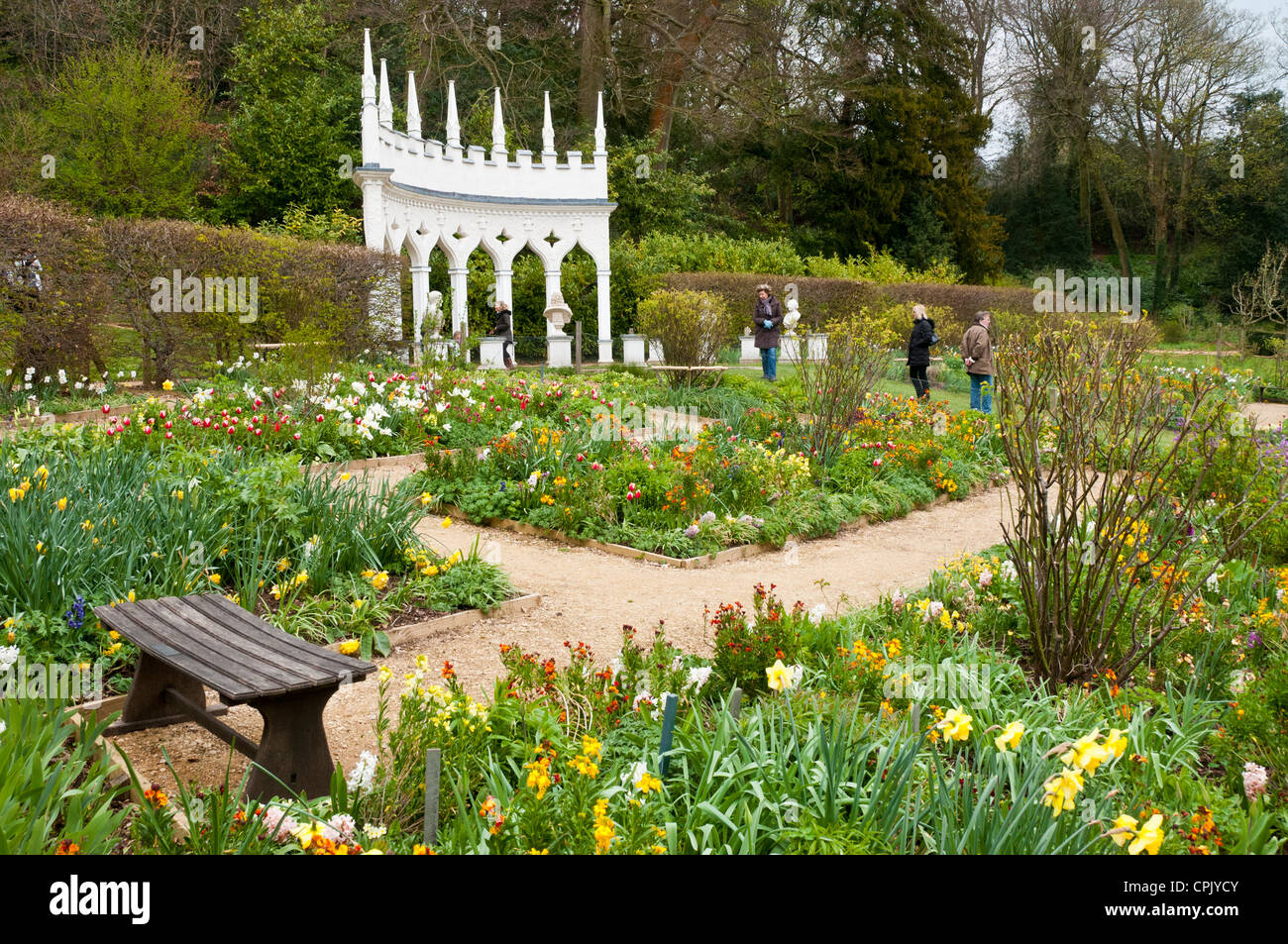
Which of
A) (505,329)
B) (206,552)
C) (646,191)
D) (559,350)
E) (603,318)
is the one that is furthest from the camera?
(646,191)

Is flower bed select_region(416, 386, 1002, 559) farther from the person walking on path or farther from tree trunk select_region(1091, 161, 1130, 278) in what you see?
tree trunk select_region(1091, 161, 1130, 278)

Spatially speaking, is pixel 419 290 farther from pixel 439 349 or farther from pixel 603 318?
pixel 603 318

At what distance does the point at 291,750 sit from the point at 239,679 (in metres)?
0.28

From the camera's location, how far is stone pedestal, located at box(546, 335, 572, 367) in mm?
20469

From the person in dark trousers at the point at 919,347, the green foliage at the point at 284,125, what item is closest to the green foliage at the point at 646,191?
the green foliage at the point at 284,125

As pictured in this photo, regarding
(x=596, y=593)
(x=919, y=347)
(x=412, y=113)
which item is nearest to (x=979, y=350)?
(x=919, y=347)

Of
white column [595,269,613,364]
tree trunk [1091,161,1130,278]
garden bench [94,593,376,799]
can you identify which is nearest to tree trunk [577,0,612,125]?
white column [595,269,613,364]

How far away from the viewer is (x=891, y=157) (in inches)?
1211

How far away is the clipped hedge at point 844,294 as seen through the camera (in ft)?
70.2

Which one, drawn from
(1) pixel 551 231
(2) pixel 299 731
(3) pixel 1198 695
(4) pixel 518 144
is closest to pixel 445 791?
(2) pixel 299 731

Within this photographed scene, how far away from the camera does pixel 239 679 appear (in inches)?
128

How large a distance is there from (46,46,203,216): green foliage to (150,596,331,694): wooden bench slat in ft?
62.8

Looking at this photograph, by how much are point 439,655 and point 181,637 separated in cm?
145
